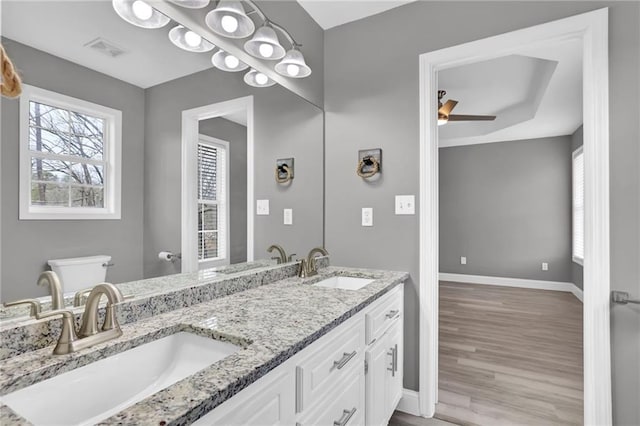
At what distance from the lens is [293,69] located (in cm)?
195

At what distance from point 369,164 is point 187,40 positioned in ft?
4.23

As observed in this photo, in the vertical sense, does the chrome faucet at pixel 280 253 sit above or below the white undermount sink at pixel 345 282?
above

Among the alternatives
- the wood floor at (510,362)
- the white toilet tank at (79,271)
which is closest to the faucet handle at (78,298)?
the white toilet tank at (79,271)

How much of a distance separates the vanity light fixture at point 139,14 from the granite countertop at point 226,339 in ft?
3.59

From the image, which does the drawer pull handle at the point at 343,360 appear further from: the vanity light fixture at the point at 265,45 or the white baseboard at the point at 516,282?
the white baseboard at the point at 516,282

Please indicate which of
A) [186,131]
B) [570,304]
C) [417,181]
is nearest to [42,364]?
[186,131]

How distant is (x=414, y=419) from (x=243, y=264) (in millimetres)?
1421

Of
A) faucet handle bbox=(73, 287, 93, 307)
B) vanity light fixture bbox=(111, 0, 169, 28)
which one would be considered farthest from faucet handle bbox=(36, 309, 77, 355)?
vanity light fixture bbox=(111, 0, 169, 28)

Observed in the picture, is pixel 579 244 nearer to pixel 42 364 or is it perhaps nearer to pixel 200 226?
pixel 200 226

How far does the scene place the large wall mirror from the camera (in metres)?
0.88

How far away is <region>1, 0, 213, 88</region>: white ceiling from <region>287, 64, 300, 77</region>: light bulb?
0.65 metres

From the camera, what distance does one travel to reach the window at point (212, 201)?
148 centimetres

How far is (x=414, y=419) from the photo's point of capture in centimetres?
199

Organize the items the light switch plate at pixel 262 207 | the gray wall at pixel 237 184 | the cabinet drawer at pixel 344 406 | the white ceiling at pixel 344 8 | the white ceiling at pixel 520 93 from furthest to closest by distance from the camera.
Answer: the white ceiling at pixel 520 93, the white ceiling at pixel 344 8, the light switch plate at pixel 262 207, the gray wall at pixel 237 184, the cabinet drawer at pixel 344 406
